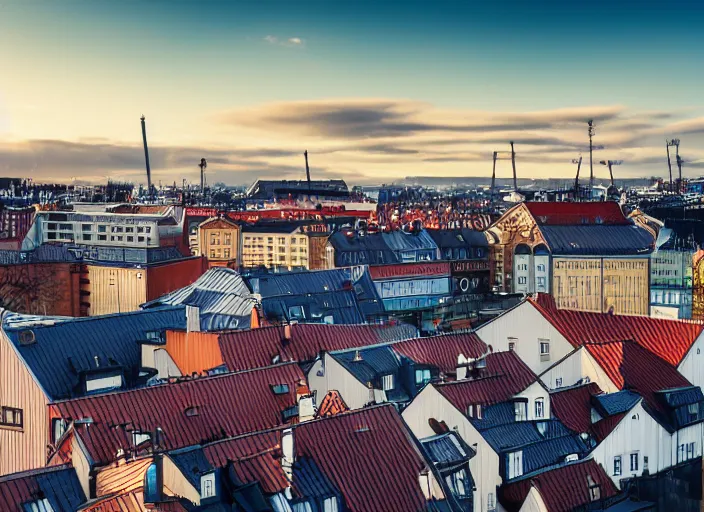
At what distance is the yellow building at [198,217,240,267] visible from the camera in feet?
364

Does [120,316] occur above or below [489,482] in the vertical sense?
above

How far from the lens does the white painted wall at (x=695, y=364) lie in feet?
134

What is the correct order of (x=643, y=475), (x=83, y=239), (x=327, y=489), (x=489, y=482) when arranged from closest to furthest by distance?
(x=327, y=489), (x=489, y=482), (x=643, y=475), (x=83, y=239)

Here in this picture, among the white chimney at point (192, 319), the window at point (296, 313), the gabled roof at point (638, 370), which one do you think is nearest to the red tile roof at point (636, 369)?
Result: the gabled roof at point (638, 370)

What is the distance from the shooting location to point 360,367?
3756 centimetres

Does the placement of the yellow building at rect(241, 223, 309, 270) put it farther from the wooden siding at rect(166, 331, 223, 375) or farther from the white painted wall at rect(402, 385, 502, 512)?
the white painted wall at rect(402, 385, 502, 512)

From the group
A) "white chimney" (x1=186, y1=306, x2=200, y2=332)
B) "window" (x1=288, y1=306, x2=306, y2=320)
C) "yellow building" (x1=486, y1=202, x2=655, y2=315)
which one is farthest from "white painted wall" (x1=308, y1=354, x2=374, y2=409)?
"yellow building" (x1=486, y1=202, x2=655, y2=315)

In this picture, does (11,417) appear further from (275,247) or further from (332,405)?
(275,247)

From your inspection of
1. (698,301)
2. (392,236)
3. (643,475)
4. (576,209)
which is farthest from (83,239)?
(643,475)

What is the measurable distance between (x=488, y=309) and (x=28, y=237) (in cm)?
5327

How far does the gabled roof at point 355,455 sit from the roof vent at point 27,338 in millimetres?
14225

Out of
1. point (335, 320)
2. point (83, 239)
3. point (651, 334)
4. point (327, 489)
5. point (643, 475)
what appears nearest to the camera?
point (327, 489)

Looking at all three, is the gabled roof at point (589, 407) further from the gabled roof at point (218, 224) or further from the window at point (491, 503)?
the gabled roof at point (218, 224)

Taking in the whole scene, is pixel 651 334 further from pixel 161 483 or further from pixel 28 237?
pixel 28 237
